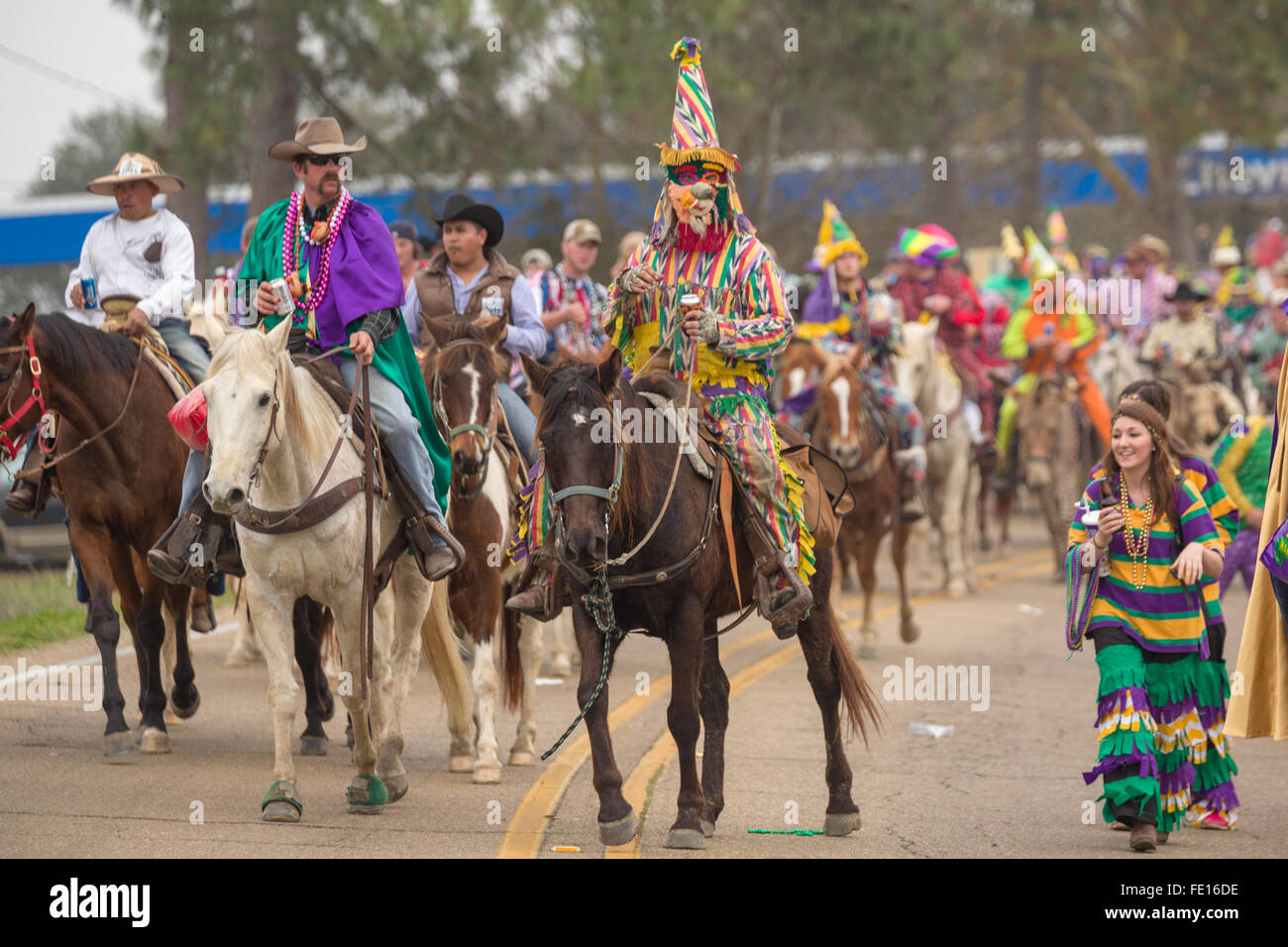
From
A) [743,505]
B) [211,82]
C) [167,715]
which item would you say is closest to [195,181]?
[211,82]

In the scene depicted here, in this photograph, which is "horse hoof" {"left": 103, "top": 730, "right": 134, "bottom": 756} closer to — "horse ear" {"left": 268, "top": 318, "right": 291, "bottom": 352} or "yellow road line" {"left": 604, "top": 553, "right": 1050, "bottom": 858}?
"yellow road line" {"left": 604, "top": 553, "right": 1050, "bottom": 858}

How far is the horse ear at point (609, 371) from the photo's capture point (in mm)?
7410

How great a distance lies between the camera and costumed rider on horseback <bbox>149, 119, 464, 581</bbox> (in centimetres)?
905

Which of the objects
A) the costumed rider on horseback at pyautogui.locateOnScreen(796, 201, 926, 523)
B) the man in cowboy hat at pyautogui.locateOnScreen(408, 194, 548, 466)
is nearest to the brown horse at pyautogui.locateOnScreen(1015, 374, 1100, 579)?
the costumed rider on horseback at pyautogui.locateOnScreen(796, 201, 926, 523)

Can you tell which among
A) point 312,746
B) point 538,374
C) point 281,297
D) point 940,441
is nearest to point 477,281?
point 281,297

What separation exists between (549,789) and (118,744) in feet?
8.06

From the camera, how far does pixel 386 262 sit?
922 centimetres

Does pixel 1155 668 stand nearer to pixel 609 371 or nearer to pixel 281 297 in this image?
pixel 609 371

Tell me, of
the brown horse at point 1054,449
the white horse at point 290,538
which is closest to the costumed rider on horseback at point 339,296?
the white horse at point 290,538

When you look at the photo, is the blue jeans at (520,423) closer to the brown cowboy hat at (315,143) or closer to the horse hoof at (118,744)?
the brown cowboy hat at (315,143)

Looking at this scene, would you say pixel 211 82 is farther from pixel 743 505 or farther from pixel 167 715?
pixel 743 505

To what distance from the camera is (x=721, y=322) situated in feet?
26.9

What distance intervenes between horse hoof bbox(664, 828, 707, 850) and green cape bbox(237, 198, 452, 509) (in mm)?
2456

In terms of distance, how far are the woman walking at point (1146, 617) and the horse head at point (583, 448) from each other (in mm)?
2616
